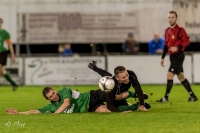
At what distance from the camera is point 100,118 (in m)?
11.9

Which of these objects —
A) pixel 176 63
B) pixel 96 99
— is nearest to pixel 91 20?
pixel 176 63

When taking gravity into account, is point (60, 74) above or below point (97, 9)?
below

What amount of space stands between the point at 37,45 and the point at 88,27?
9.01ft

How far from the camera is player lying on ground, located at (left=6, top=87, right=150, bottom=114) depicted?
41.1ft

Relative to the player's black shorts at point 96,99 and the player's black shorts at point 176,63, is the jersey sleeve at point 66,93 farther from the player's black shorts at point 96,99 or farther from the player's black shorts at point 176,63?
the player's black shorts at point 176,63

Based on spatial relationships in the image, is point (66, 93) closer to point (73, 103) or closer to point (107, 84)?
point (73, 103)

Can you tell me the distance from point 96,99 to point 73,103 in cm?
50

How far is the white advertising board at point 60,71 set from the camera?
24.9 metres

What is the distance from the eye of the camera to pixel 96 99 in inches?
522

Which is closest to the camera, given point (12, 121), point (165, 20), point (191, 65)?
point (12, 121)

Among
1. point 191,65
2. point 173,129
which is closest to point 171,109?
point 173,129

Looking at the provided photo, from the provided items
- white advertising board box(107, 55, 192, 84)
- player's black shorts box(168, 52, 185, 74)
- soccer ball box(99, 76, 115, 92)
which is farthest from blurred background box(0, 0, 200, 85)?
soccer ball box(99, 76, 115, 92)

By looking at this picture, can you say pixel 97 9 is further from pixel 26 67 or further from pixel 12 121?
pixel 12 121

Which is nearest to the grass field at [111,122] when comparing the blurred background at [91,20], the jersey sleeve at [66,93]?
the jersey sleeve at [66,93]
